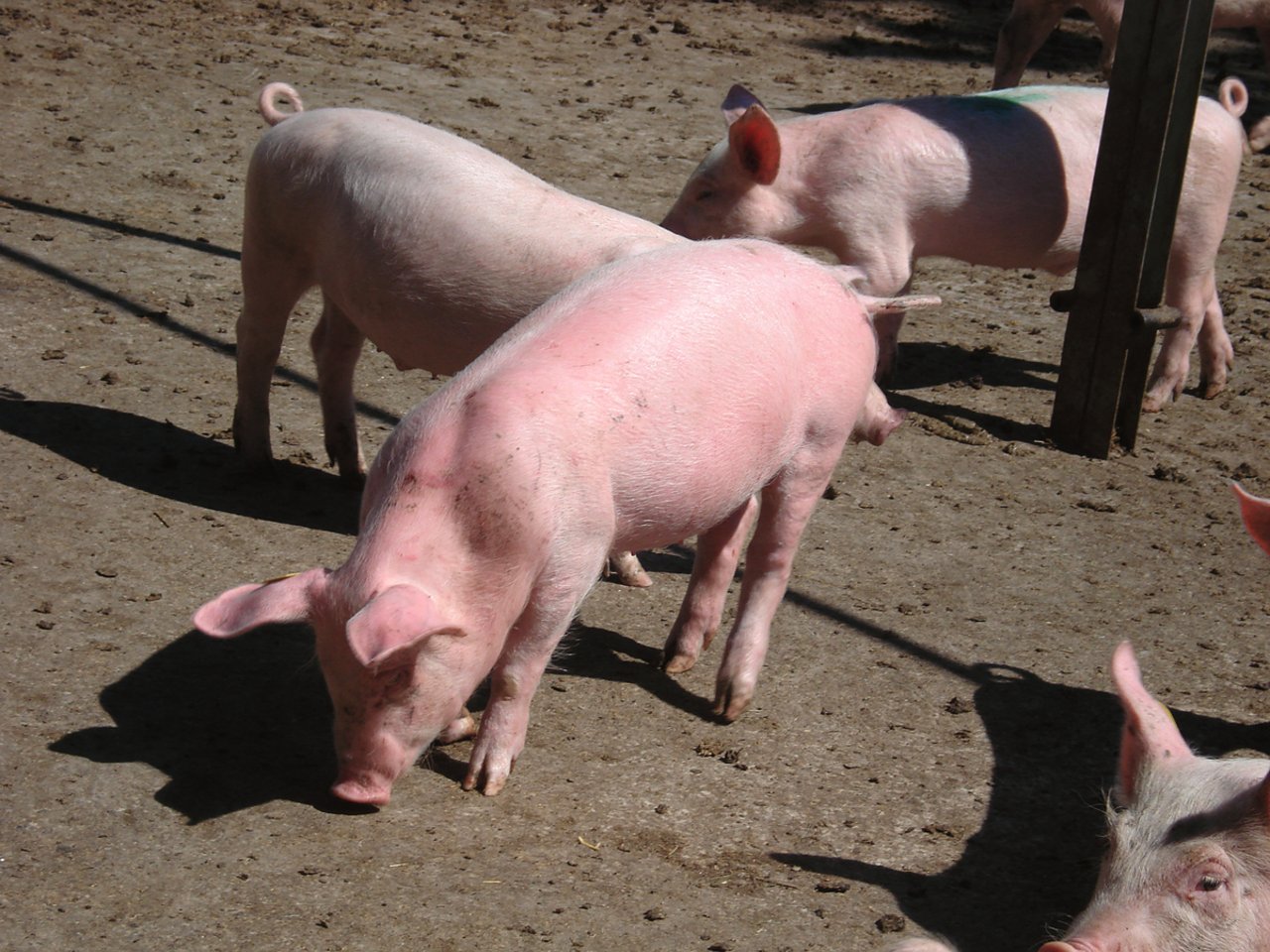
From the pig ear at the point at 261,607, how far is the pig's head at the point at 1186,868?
1517 millimetres

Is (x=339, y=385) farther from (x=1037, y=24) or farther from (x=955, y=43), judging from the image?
(x=955, y=43)

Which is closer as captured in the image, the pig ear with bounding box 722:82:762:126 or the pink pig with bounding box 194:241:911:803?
the pink pig with bounding box 194:241:911:803

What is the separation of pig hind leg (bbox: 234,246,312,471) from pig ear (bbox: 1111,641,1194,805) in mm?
2840

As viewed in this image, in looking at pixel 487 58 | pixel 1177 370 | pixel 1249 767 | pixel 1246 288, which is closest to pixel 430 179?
pixel 1249 767

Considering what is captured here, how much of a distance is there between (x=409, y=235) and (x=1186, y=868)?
2.65 meters

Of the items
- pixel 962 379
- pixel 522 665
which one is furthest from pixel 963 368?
pixel 522 665

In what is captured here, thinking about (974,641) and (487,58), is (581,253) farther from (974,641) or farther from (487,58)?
(487,58)

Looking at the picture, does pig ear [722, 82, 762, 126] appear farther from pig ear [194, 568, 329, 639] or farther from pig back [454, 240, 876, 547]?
pig ear [194, 568, 329, 639]

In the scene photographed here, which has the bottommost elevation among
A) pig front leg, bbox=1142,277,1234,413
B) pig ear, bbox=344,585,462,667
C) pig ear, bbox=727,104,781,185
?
pig front leg, bbox=1142,277,1234,413

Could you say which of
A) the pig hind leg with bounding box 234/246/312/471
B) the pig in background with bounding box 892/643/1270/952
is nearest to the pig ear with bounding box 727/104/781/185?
the pig hind leg with bounding box 234/246/312/471

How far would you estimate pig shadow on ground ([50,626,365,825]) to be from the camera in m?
3.33

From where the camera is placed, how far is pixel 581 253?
4.23 m

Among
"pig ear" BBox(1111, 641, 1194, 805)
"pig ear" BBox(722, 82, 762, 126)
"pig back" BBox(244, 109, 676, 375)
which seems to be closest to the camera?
"pig ear" BBox(1111, 641, 1194, 805)

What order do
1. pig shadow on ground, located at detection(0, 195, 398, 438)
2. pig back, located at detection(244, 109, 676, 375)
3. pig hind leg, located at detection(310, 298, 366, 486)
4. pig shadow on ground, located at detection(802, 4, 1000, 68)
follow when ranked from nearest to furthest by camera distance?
pig back, located at detection(244, 109, 676, 375) < pig hind leg, located at detection(310, 298, 366, 486) < pig shadow on ground, located at detection(0, 195, 398, 438) < pig shadow on ground, located at detection(802, 4, 1000, 68)
